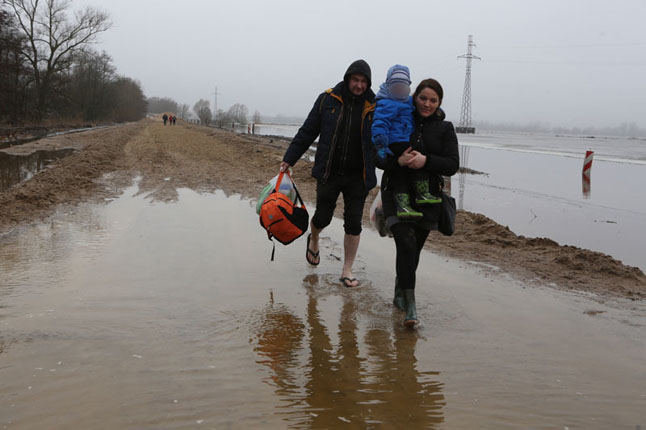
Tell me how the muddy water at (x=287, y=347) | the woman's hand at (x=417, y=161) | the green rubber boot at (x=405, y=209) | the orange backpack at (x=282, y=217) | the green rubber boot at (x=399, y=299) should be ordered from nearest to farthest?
1. the muddy water at (x=287, y=347)
2. the woman's hand at (x=417, y=161)
3. the green rubber boot at (x=405, y=209)
4. the green rubber boot at (x=399, y=299)
5. the orange backpack at (x=282, y=217)

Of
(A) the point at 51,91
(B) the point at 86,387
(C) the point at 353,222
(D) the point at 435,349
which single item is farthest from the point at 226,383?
(A) the point at 51,91

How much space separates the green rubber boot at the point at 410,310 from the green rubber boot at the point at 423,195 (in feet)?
2.20

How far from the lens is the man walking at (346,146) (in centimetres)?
433

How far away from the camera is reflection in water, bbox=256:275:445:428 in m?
2.45

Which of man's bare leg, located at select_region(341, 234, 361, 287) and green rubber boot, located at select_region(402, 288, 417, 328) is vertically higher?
man's bare leg, located at select_region(341, 234, 361, 287)

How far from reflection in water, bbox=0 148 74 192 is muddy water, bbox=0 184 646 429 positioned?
19.8ft

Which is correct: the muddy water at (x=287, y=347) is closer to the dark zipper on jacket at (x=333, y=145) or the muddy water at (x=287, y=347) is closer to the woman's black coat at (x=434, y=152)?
the woman's black coat at (x=434, y=152)

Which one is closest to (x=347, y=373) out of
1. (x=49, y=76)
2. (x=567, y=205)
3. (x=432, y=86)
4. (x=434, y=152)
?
(x=434, y=152)

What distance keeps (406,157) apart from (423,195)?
13.1 inches

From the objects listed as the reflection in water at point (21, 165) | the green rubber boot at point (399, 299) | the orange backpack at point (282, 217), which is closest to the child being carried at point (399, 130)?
the green rubber boot at point (399, 299)

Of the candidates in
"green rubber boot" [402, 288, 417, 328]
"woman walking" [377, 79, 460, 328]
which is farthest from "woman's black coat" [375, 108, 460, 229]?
"green rubber boot" [402, 288, 417, 328]

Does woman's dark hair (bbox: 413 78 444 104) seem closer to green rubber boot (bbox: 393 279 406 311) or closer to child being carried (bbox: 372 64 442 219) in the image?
child being carried (bbox: 372 64 442 219)

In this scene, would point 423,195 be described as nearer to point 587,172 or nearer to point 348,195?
point 348,195

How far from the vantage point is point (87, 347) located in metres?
2.98
